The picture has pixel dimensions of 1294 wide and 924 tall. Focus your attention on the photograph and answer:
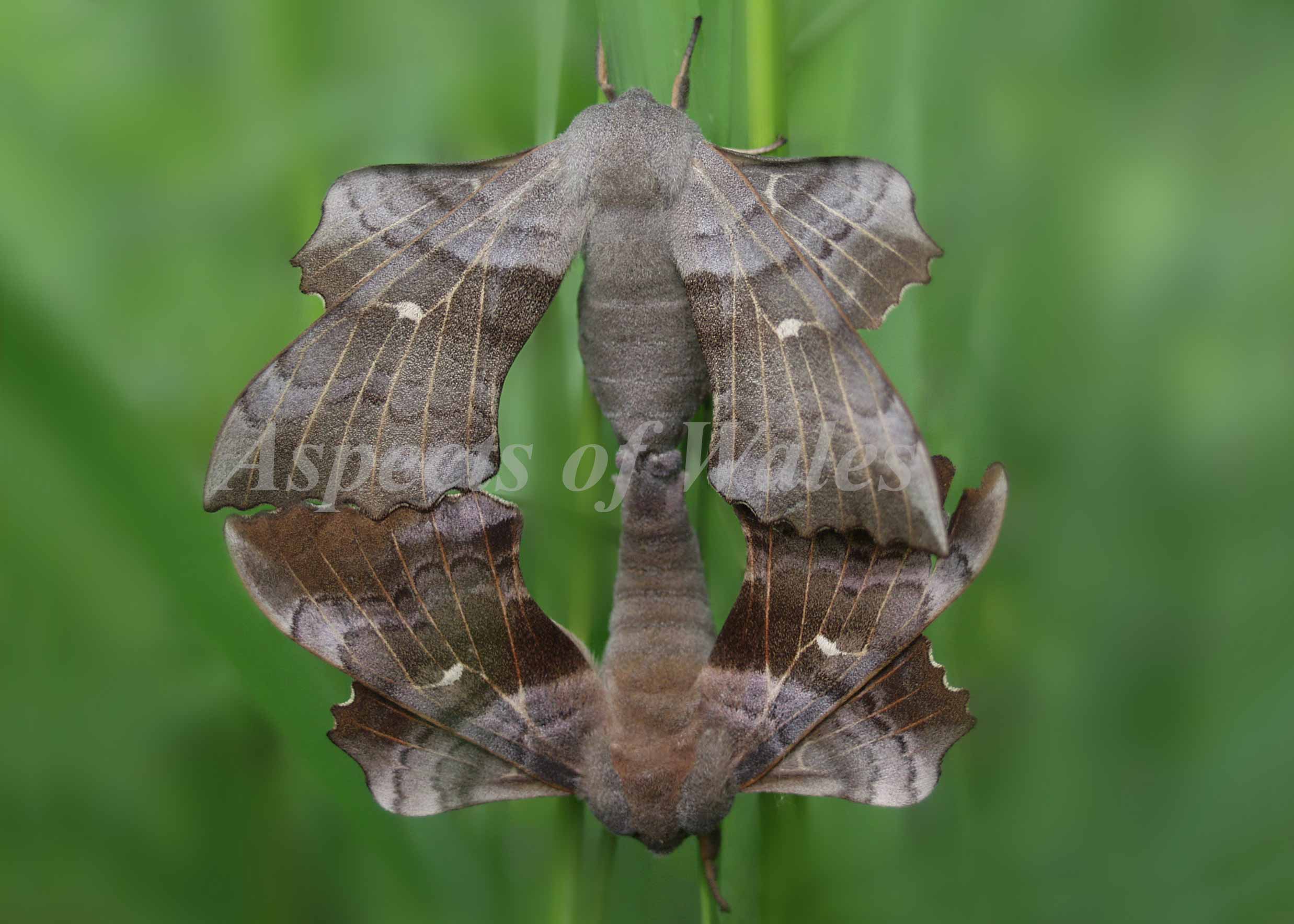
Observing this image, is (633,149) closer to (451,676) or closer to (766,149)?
(766,149)

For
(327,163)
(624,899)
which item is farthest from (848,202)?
(624,899)

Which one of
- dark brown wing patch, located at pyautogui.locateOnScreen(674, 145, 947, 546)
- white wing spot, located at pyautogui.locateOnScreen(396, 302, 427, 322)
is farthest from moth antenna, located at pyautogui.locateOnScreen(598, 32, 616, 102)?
white wing spot, located at pyautogui.locateOnScreen(396, 302, 427, 322)

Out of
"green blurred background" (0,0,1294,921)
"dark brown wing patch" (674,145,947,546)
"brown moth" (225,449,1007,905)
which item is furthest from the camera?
"green blurred background" (0,0,1294,921)

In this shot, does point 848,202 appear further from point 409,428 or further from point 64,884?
point 64,884

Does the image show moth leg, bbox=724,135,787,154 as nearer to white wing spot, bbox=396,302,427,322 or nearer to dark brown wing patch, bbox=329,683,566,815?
white wing spot, bbox=396,302,427,322

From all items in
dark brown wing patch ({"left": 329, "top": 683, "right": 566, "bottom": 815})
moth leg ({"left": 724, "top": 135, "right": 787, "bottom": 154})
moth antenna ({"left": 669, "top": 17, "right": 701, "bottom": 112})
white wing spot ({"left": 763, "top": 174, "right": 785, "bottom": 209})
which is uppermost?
moth antenna ({"left": 669, "top": 17, "right": 701, "bottom": 112})

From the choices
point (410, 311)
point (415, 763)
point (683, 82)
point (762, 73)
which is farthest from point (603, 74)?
point (415, 763)

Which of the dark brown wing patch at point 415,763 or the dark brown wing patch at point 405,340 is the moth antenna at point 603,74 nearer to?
the dark brown wing patch at point 405,340

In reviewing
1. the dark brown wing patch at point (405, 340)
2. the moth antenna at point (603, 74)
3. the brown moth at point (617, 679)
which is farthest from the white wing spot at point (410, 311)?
the moth antenna at point (603, 74)
